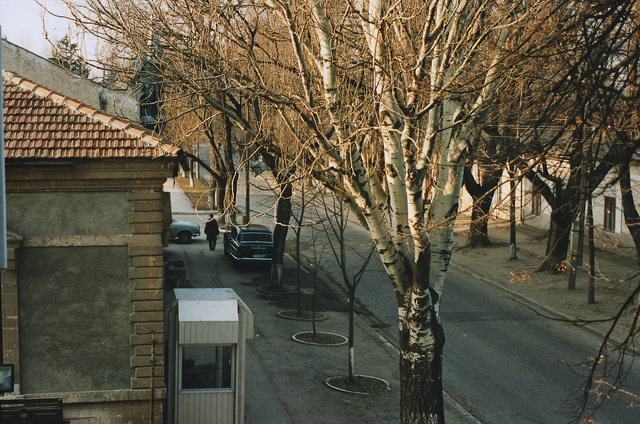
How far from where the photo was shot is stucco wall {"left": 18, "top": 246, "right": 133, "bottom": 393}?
33.7 ft

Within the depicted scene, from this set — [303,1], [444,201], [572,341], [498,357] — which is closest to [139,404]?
[444,201]

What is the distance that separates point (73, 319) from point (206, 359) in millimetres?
2415

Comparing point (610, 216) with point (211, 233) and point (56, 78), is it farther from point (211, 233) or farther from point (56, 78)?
point (56, 78)

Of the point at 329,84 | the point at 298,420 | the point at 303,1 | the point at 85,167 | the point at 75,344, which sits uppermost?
the point at 303,1

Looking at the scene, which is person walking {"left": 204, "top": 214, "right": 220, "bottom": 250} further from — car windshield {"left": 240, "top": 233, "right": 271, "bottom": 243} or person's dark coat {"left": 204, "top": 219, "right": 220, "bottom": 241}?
car windshield {"left": 240, "top": 233, "right": 271, "bottom": 243}

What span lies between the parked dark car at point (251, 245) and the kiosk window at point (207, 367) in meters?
13.2

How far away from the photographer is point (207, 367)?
11219 millimetres

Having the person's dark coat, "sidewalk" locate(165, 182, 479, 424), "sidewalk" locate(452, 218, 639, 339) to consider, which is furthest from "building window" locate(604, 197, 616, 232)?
the person's dark coat

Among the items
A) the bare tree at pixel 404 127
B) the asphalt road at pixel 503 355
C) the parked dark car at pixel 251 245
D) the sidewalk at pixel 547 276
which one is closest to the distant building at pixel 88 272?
the bare tree at pixel 404 127

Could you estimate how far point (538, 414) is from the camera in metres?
12.2

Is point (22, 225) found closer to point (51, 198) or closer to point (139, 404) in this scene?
point (51, 198)

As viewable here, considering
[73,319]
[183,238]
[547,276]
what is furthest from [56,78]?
[547,276]

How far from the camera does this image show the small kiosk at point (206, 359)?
10.9 meters

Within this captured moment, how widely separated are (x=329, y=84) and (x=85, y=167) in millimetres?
4411
